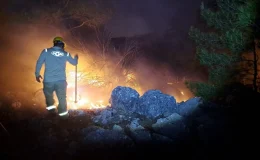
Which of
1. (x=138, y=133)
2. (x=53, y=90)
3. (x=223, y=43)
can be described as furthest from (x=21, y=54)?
(x=223, y=43)

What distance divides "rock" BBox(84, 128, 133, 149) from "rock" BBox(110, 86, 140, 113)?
199 cm

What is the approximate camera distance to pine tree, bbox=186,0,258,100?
7.24 m

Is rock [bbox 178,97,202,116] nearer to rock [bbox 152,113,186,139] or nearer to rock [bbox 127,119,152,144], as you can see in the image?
rock [bbox 152,113,186,139]

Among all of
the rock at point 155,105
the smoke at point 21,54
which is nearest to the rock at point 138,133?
the rock at point 155,105

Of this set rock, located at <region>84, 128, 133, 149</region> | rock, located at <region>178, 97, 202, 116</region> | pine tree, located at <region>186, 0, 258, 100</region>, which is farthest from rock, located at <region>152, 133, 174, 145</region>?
pine tree, located at <region>186, 0, 258, 100</region>

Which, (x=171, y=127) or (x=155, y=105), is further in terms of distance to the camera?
(x=155, y=105)

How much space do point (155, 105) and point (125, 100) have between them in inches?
42.7

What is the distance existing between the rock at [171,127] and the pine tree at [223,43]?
6.55ft

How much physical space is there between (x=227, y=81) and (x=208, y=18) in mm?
2351

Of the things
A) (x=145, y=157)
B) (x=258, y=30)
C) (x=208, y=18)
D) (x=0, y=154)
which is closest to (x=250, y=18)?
(x=258, y=30)

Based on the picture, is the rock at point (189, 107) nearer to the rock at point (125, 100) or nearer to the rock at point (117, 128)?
the rock at point (125, 100)

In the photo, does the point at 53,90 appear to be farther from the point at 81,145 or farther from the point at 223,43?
the point at 223,43

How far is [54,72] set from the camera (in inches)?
238

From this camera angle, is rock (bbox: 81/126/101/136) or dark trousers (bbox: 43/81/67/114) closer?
rock (bbox: 81/126/101/136)
